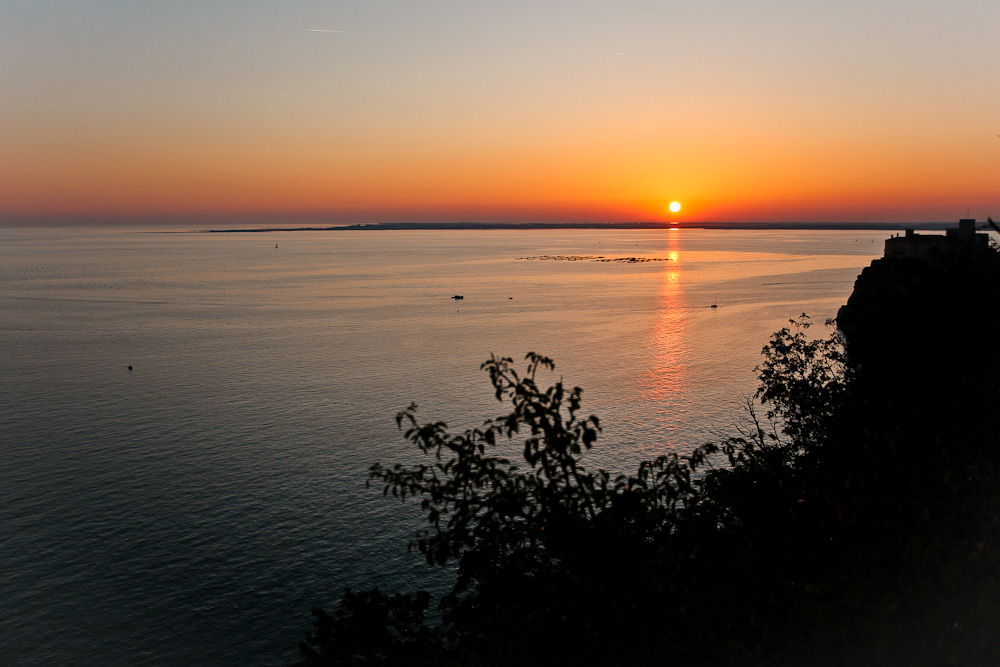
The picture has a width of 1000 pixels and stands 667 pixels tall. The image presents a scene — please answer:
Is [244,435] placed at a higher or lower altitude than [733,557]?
lower

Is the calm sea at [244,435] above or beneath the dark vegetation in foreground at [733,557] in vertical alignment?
beneath

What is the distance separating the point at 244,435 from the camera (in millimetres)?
56406

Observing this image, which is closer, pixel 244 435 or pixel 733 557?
pixel 733 557

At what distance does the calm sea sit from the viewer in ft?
111

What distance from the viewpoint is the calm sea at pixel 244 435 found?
3384 centimetres

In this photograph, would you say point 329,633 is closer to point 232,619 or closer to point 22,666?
point 232,619

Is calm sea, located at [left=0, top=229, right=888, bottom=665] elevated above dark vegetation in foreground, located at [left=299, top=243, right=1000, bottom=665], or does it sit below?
below

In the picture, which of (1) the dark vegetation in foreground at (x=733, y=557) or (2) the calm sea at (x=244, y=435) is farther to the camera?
(2) the calm sea at (x=244, y=435)

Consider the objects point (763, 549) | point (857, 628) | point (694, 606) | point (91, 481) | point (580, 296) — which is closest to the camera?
point (857, 628)

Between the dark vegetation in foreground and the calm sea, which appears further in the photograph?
the calm sea

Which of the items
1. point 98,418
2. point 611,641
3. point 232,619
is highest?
point 611,641

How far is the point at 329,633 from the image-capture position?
91.9ft

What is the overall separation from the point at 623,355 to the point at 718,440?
35.8 meters

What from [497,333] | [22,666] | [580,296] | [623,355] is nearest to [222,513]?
[22,666]
